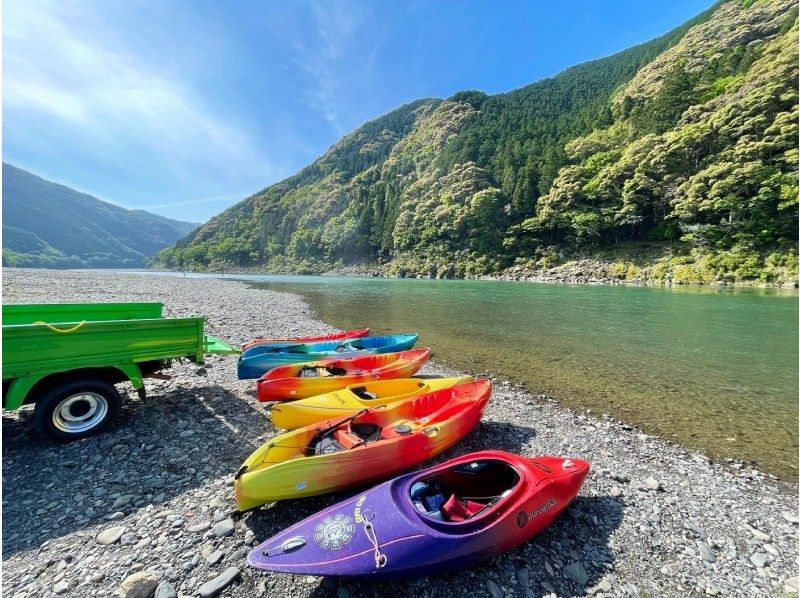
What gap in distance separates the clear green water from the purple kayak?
5701mm

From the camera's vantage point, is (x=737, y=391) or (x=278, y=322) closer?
(x=737, y=391)

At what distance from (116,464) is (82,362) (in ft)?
6.32

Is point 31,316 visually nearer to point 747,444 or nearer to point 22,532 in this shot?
point 22,532

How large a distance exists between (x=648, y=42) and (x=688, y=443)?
206364mm

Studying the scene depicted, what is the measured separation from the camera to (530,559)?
162 inches

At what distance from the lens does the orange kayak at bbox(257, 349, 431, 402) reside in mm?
7746

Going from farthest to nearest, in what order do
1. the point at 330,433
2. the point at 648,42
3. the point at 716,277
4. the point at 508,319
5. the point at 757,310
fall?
the point at 648,42, the point at 716,277, the point at 757,310, the point at 508,319, the point at 330,433

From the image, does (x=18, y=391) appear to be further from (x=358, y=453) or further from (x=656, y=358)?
(x=656, y=358)

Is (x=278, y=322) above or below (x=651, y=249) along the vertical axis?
below

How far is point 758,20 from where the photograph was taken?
78750 mm

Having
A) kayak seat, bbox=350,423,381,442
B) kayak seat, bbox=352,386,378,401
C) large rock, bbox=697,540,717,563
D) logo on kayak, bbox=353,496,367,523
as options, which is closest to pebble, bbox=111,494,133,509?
kayak seat, bbox=350,423,381,442

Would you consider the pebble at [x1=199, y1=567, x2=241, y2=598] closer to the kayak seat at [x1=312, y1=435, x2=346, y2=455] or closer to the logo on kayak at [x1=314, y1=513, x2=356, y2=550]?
the logo on kayak at [x1=314, y1=513, x2=356, y2=550]

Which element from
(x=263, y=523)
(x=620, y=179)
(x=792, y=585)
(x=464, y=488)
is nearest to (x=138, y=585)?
(x=263, y=523)

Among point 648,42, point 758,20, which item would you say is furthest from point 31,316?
point 648,42
